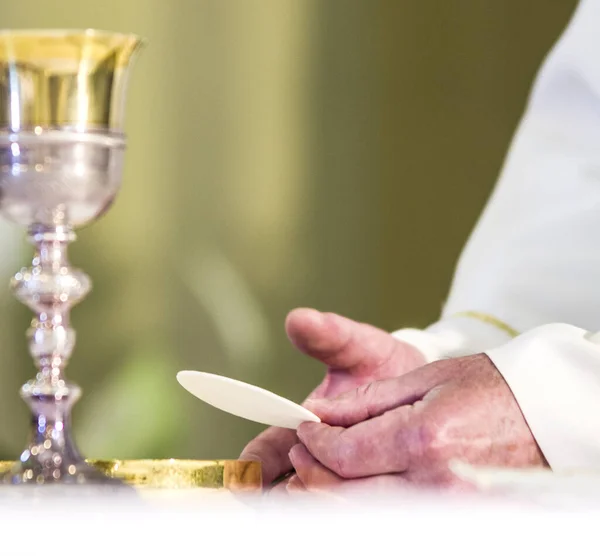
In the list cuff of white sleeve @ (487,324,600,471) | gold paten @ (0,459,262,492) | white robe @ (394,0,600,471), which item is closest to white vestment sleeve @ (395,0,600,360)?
white robe @ (394,0,600,471)

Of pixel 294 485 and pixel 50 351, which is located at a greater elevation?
pixel 50 351

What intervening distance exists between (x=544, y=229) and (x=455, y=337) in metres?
0.15

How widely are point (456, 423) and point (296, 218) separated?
1502mm

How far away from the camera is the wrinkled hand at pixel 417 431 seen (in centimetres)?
63

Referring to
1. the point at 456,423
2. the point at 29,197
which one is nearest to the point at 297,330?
the point at 456,423

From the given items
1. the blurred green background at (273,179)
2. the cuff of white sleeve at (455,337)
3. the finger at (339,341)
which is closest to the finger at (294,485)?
the finger at (339,341)

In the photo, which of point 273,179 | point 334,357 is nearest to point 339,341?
point 334,357

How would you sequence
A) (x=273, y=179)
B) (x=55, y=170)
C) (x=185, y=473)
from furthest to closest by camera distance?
(x=273, y=179) < (x=185, y=473) < (x=55, y=170)

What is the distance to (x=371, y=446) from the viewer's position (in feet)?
2.08

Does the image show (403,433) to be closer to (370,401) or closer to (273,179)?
(370,401)

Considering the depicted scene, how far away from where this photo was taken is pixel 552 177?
1.05 meters

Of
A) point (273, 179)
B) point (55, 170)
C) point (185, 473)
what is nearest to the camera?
point (55, 170)

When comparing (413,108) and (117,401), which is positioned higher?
(413,108)

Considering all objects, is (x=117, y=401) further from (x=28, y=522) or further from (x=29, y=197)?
(x=28, y=522)
